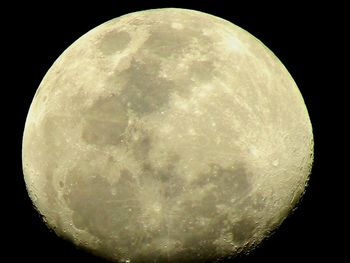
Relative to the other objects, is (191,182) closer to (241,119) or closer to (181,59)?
(241,119)

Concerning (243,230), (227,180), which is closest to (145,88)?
(227,180)

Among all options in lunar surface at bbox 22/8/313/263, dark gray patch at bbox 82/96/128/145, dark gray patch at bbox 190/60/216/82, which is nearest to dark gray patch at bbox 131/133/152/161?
lunar surface at bbox 22/8/313/263

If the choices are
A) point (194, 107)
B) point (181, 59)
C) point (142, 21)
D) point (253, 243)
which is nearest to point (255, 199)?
point (253, 243)

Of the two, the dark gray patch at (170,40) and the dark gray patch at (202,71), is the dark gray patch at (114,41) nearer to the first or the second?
the dark gray patch at (170,40)

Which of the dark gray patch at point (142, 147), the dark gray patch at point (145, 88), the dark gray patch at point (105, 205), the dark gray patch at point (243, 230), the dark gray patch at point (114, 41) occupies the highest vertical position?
the dark gray patch at point (114, 41)

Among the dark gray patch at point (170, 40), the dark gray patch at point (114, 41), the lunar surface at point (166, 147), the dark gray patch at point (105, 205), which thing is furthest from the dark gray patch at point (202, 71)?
the dark gray patch at point (105, 205)

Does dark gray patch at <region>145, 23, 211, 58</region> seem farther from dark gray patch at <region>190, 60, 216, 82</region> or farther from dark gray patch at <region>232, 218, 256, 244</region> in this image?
dark gray patch at <region>232, 218, 256, 244</region>

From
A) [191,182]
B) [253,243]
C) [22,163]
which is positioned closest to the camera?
[191,182]
